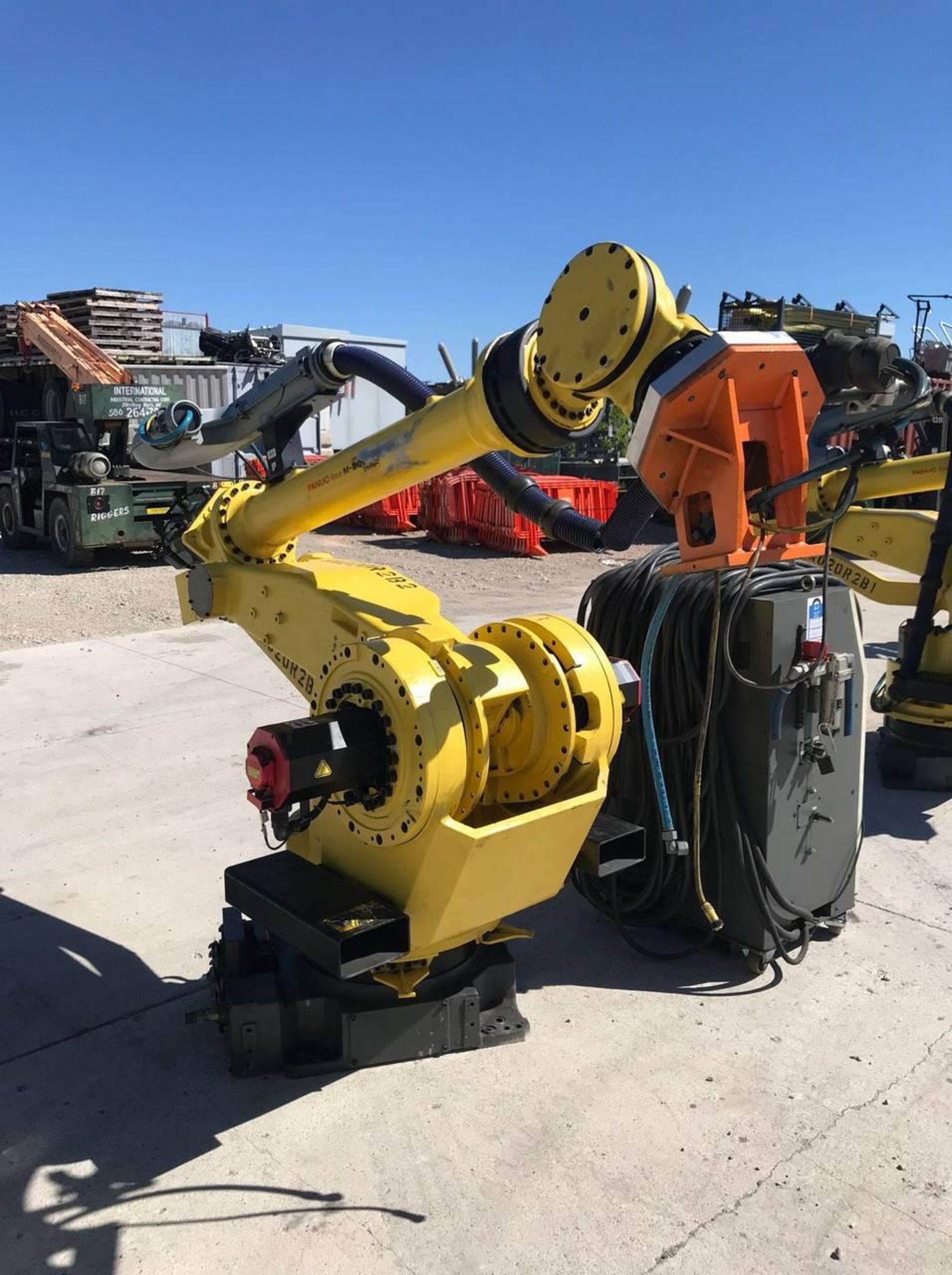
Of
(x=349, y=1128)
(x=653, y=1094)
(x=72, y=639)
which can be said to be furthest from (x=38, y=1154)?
(x=72, y=639)

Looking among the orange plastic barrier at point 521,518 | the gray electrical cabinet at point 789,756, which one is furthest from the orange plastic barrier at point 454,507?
the gray electrical cabinet at point 789,756

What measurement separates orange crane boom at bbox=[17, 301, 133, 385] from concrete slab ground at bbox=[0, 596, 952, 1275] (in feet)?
38.9

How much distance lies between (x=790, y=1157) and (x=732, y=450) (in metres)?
2.11

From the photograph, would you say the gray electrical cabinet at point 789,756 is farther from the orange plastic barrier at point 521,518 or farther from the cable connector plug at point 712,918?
the orange plastic barrier at point 521,518

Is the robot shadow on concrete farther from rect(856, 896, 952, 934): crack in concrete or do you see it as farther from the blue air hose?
rect(856, 896, 952, 934): crack in concrete

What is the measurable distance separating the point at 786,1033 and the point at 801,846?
0.76 metres

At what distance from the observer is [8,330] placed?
17375 millimetres

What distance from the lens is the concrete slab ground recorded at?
2.70 meters

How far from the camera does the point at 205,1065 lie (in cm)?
346

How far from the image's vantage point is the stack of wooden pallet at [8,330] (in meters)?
17.3

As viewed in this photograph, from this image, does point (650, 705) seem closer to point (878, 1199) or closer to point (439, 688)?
point (439, 688)

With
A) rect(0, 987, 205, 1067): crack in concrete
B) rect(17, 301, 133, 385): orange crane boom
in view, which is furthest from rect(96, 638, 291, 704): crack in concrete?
rect(17, 301, 133, 385): orange crane boom

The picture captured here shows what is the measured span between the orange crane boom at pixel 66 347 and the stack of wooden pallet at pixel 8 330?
21cm

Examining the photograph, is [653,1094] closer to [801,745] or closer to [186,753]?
[801,745]
